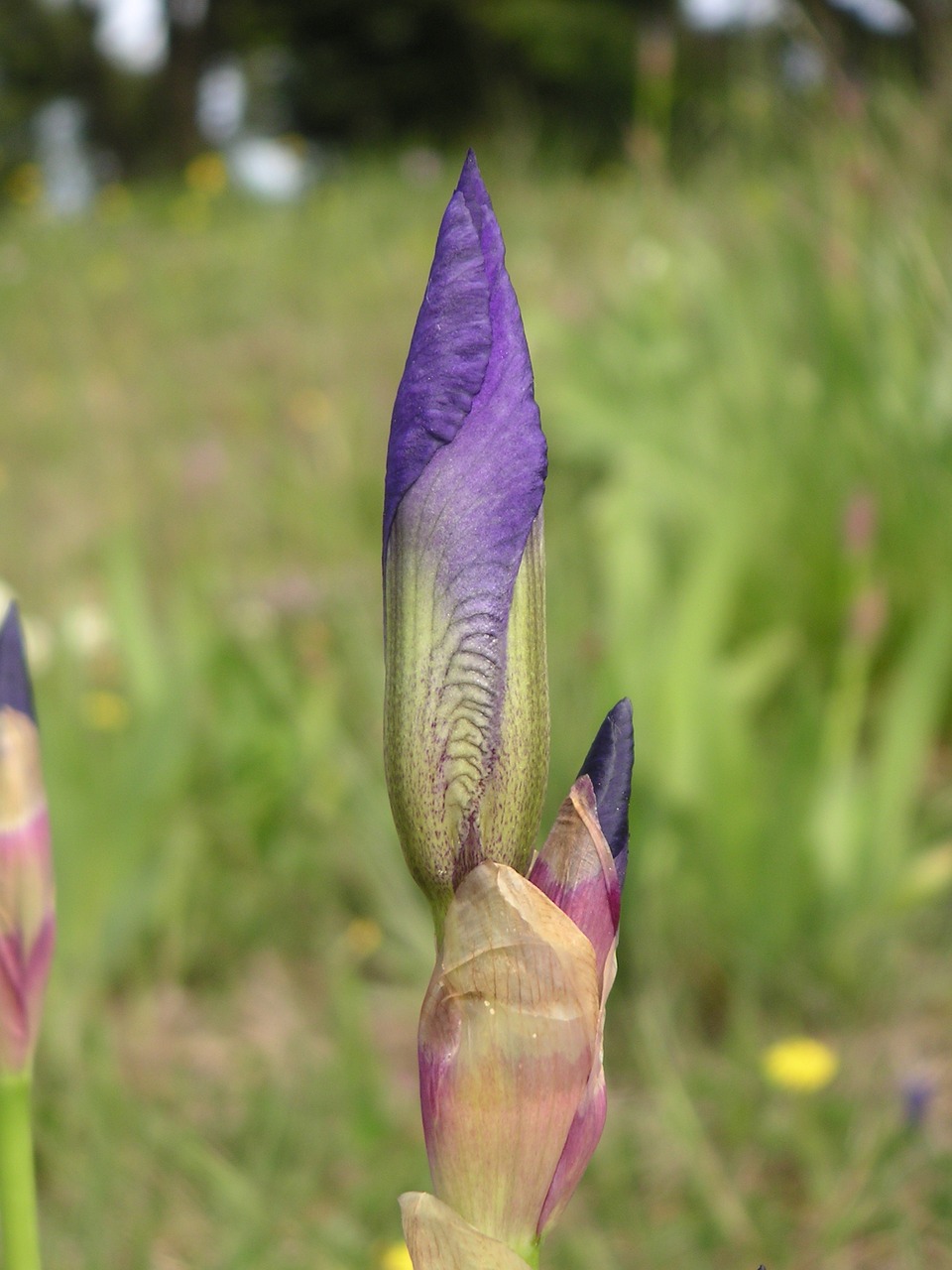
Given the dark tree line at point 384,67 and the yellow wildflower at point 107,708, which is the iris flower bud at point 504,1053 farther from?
the dark tree line at point 384,67

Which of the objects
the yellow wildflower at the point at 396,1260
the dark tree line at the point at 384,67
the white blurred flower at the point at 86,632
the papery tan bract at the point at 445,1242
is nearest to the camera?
the papery tan bract at the point at 445,1242

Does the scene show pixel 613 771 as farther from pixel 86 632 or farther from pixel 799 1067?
pixel 86 632

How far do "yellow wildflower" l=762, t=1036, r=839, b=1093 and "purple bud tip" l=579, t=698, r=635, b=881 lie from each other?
0.87m

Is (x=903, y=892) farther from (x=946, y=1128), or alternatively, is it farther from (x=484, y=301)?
(x=484, y=301)

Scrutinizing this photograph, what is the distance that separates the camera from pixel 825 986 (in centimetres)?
137

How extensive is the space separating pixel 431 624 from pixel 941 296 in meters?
1.49

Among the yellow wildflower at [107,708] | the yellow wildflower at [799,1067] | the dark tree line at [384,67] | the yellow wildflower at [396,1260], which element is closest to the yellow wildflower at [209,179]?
the dark tree line at [384,67]

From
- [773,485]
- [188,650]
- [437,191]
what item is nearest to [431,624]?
[188,650]

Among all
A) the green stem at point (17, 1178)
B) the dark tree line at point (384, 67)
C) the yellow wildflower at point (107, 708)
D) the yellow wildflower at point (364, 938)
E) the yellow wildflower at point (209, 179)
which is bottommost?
the green stem at point (17, 1178)

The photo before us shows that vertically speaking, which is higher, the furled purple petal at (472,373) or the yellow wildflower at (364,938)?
the yellow wildflower at (364,938)

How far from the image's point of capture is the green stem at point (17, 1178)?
1.24 feet

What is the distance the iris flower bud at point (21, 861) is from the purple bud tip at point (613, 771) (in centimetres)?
18

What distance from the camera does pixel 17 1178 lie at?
0.39 m

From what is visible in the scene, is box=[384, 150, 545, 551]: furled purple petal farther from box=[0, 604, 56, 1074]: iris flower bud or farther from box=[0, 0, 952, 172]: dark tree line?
box=[0, 0, 952, 172]: dark tree line
